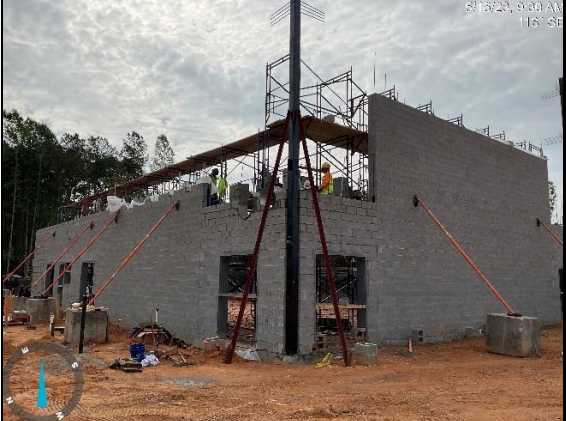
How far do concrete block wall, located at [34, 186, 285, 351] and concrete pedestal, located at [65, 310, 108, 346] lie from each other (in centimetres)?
Result: 192

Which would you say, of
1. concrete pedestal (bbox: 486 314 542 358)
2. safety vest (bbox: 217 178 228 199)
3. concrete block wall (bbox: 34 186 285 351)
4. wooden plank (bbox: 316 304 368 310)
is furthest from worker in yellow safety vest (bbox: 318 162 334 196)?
concrete pedestal (bbox: 486 314 542 358)

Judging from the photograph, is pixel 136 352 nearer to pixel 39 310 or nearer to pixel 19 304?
pixel 39 310

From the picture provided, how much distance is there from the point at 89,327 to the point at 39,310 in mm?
7126

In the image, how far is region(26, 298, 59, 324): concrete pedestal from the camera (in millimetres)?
20388

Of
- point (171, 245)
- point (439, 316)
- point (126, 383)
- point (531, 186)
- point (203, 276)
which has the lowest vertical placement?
point (126, 383)

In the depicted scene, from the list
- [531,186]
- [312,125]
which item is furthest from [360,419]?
[531,186]

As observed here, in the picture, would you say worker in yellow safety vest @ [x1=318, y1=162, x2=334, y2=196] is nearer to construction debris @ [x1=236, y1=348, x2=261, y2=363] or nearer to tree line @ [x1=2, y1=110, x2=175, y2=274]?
construction debris @ [x1=236, y1=348, x2=261, y2=363]

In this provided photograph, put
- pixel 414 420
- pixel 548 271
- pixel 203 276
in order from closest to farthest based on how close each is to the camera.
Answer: pixel 414 420, pixel 203 276, pixel 548 271

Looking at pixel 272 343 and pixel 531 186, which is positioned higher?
pixel 531 186

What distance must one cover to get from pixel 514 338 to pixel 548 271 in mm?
9509

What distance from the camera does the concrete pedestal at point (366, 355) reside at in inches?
446

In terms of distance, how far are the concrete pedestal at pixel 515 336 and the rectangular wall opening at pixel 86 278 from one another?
17213mm

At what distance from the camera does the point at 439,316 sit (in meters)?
14.9

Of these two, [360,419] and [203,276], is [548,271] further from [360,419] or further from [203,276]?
[360,419]
